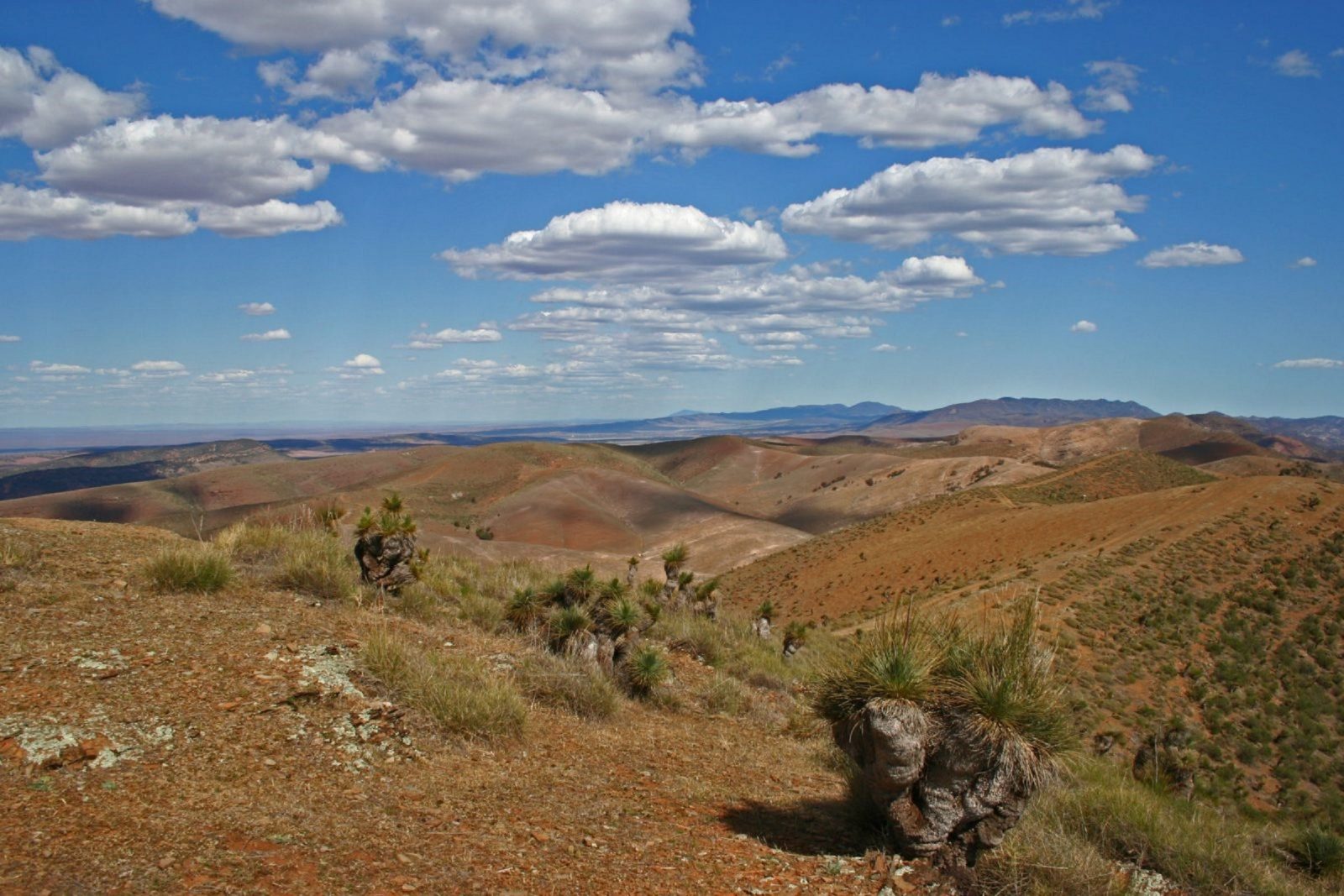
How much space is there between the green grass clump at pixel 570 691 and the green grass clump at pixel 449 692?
0.93 metres

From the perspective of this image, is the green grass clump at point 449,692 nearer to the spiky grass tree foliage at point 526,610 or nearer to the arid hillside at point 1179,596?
the spiky grass tree foliage at point 526,610

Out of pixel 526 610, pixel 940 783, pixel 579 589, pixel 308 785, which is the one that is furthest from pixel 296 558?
pixel 940 783

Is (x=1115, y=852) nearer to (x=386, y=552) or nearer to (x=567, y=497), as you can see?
(x=386, y=552)

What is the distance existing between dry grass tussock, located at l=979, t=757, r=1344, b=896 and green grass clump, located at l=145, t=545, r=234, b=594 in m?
9.21

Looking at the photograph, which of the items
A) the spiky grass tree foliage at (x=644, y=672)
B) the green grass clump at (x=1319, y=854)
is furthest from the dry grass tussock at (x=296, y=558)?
the green grass clump at (x=1319, y=854)

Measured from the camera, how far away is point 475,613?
13.8 meters

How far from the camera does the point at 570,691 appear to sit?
1055 cm

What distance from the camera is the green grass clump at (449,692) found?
8.59 meters

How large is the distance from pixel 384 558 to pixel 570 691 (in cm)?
426

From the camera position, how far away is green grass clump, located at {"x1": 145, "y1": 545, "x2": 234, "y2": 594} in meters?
10.6

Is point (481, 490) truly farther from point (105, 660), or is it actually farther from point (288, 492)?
point (105, 660)

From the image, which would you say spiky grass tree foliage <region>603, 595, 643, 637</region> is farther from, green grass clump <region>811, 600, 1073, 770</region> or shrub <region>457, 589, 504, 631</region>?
green grass clump <region>811, 600, 1073, 770</region>

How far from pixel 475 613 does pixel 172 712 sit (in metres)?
6.43

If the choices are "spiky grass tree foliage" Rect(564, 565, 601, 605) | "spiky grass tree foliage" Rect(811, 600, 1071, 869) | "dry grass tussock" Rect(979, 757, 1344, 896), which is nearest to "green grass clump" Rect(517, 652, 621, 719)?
"spiky grass tree foliage" Rect(564, 565, 601, 605)
